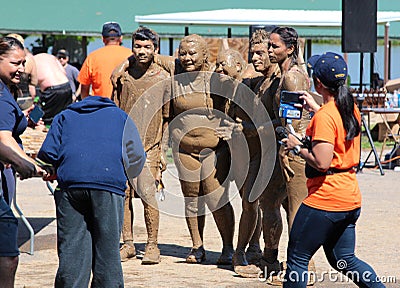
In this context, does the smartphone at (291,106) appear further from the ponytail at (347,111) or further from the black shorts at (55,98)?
the black shorts at (55,98)

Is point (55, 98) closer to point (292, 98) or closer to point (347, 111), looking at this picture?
point (292, 98)

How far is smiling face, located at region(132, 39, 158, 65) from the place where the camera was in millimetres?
7930

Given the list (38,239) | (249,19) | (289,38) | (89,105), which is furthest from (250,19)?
(89,105)

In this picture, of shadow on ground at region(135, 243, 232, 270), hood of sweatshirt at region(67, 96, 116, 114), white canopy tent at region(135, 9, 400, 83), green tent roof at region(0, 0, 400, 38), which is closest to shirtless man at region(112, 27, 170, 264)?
shadow on ground at region(135, 243, 232, 270)

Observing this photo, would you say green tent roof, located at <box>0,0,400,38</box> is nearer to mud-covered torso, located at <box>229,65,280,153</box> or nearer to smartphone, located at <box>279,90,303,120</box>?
mud-covered torso, located at <box>229,65,280,153</box>

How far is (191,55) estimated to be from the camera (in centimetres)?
765

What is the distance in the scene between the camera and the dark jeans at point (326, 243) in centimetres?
534

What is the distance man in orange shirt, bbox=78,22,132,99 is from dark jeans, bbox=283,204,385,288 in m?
4.58

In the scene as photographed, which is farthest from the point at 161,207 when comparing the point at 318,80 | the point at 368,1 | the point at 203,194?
the point at 368,1

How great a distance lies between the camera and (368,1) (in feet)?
48.6

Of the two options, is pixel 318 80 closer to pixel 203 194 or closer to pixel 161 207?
pixel 203 194

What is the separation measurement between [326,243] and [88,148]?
1602 mm

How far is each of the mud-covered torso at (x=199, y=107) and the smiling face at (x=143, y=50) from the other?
34cm

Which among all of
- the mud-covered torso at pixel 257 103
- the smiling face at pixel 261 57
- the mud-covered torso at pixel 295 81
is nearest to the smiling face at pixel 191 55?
the mud-covered torso at pixel 257 103
